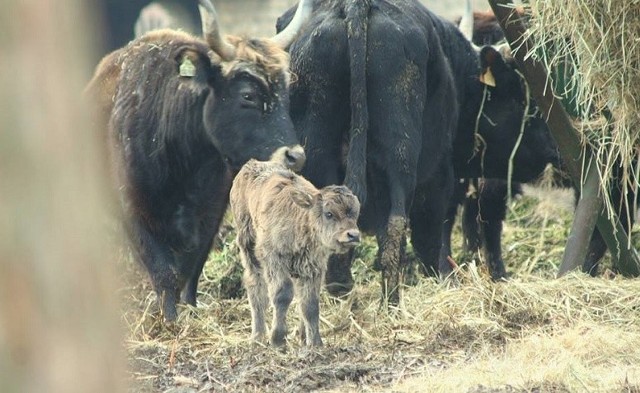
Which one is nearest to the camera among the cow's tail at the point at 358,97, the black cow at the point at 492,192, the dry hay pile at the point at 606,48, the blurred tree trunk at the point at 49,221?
the blurred tree trunk at the point at 49,221

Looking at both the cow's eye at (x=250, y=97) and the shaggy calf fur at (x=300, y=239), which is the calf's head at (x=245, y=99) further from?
the shaggy calf fur at (x=300, y=239)

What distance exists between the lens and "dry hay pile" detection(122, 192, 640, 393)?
661cm

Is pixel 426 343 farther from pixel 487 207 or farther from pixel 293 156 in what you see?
pixel 487 207

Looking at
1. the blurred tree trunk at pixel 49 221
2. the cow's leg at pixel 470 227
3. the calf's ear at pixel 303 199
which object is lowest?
the cow's leg at pixel 470 227

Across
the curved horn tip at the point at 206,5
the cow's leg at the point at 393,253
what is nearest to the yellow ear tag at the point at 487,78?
the cow's leg at the point at 393,253

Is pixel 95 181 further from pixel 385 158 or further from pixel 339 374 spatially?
pixel 385 158

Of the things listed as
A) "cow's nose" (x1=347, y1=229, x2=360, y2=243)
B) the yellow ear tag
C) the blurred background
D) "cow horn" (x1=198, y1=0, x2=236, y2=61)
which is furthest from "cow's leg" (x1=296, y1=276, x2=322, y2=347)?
the blurred background

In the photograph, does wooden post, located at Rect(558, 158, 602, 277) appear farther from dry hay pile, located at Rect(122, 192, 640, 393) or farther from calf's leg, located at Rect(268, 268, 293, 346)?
calf's leg, located at Rect(268, 268, 293, 346)

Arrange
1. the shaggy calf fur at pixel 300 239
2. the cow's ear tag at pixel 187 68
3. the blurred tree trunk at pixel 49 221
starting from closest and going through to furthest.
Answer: the blurred tree trunk at pixel 49 221 < the shaggy calf fur at pixel 300 239 < the cow's ear tag at pixel 187 68

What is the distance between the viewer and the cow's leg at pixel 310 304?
773 centimetres

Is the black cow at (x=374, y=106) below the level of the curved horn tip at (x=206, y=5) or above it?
below

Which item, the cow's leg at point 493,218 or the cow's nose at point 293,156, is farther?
the cow's leg at point 493,218

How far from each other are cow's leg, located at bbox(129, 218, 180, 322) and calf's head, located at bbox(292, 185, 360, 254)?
77.4 inches

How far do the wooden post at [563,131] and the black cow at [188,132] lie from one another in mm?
1593
